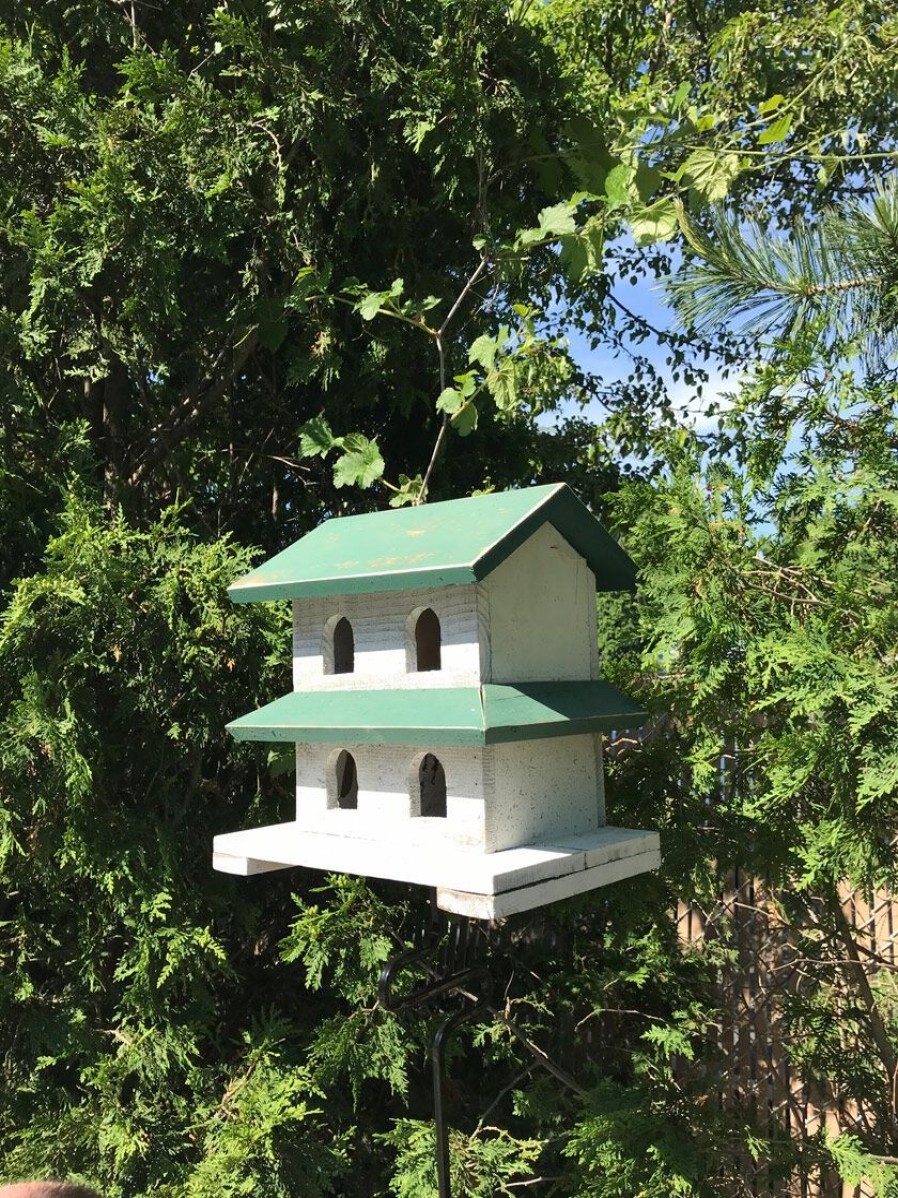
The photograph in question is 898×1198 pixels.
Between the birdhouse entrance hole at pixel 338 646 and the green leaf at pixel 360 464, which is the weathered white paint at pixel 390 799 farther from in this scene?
the green leaf at pixel 360 464

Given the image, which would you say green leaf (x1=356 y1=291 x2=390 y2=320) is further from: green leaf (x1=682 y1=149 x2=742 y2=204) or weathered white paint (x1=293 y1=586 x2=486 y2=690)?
weathered white paint (x1=293 y1=586 x2=486 y2=690)

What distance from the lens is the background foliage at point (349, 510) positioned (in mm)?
1735

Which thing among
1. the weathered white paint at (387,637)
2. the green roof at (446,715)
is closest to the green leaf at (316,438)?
the weathered white paint at (387,637)

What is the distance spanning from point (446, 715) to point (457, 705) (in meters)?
0.03

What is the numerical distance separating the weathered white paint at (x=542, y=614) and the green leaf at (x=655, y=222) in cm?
75

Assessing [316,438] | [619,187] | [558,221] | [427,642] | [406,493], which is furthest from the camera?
[316,438]

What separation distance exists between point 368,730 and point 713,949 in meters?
1.68

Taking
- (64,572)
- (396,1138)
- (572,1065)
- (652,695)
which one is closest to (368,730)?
(652,695)

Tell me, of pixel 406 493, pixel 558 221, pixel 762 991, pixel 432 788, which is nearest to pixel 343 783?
pixel 432 788

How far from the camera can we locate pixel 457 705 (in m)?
1.30

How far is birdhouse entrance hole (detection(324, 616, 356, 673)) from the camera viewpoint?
63.5 inches

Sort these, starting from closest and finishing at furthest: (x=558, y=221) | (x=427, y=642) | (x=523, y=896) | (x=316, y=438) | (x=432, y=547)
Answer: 1. (x=523, y=896)
2. (x=432, y=547)
3. (x=427, y=642)
4. (x=558, y=221)
5. (x=316, y=438)

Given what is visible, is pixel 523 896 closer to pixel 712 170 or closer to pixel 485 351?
pixel 485 351

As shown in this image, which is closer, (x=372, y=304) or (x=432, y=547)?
(x=432, y=547)
